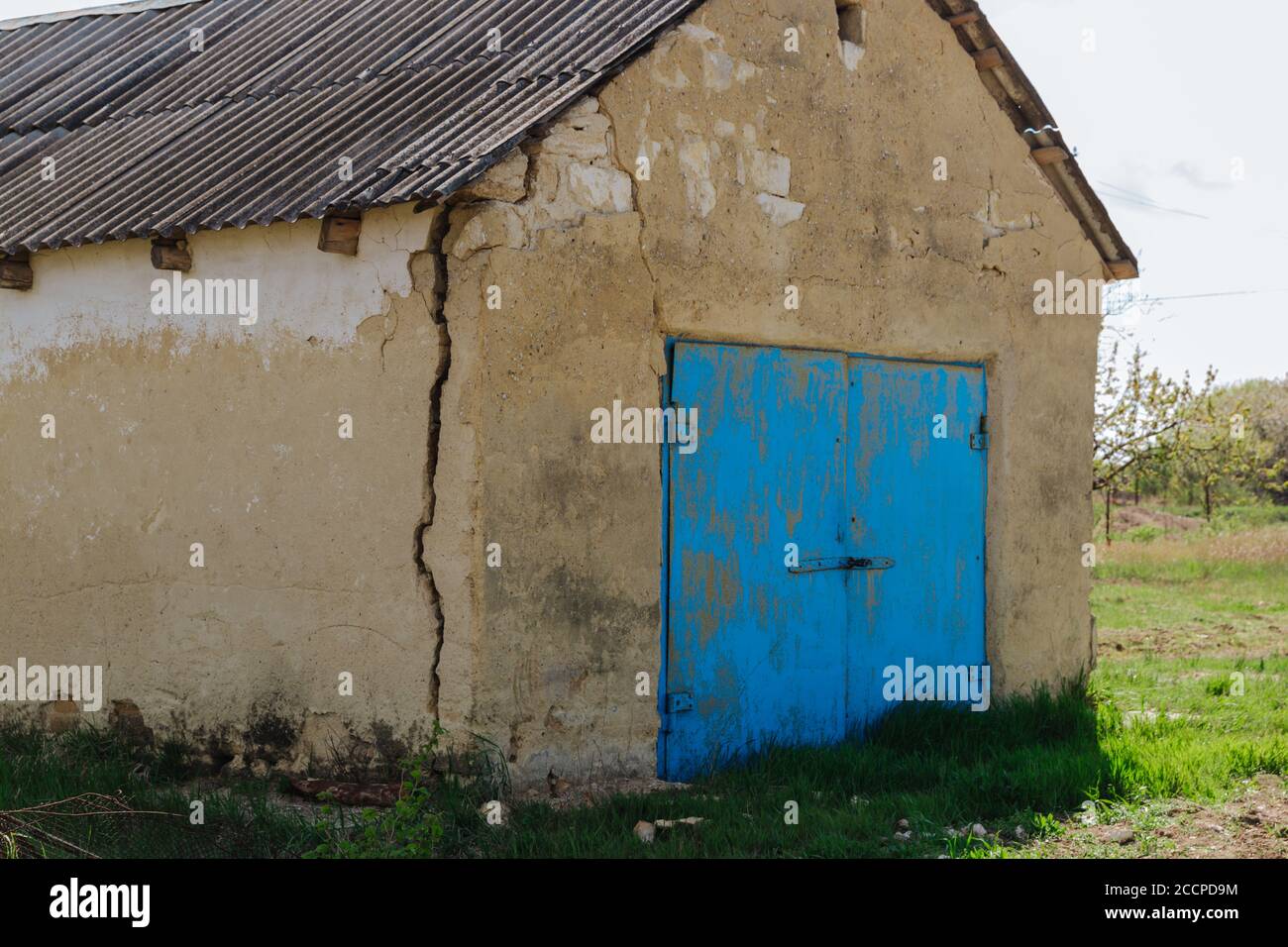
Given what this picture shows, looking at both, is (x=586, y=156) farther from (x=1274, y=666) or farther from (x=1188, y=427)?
(x=1188, y=427)

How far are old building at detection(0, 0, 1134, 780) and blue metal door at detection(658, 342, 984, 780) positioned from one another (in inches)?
0.9

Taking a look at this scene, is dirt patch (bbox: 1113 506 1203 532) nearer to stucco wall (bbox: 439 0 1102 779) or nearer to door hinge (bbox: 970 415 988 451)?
stucco wall (bbox: 439 0 1102 779)

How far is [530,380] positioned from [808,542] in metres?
1.84

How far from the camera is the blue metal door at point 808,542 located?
6566 millimetres

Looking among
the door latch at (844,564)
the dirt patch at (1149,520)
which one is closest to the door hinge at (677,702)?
the door latch at (844,564)

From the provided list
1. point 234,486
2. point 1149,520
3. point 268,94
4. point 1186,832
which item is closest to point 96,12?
point 268,94

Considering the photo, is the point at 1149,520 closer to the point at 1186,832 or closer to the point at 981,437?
the point at 981,437

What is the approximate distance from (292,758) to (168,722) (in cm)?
78

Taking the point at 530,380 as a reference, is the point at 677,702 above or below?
below

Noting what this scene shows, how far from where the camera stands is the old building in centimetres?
596

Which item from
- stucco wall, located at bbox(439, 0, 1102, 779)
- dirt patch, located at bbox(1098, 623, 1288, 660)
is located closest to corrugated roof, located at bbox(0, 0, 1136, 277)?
stucco wall, located at bbox(439, 0, 1102, 779)

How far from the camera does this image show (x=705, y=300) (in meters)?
6.56

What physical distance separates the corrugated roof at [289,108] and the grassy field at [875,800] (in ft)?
8.14

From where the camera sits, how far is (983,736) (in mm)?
7273
